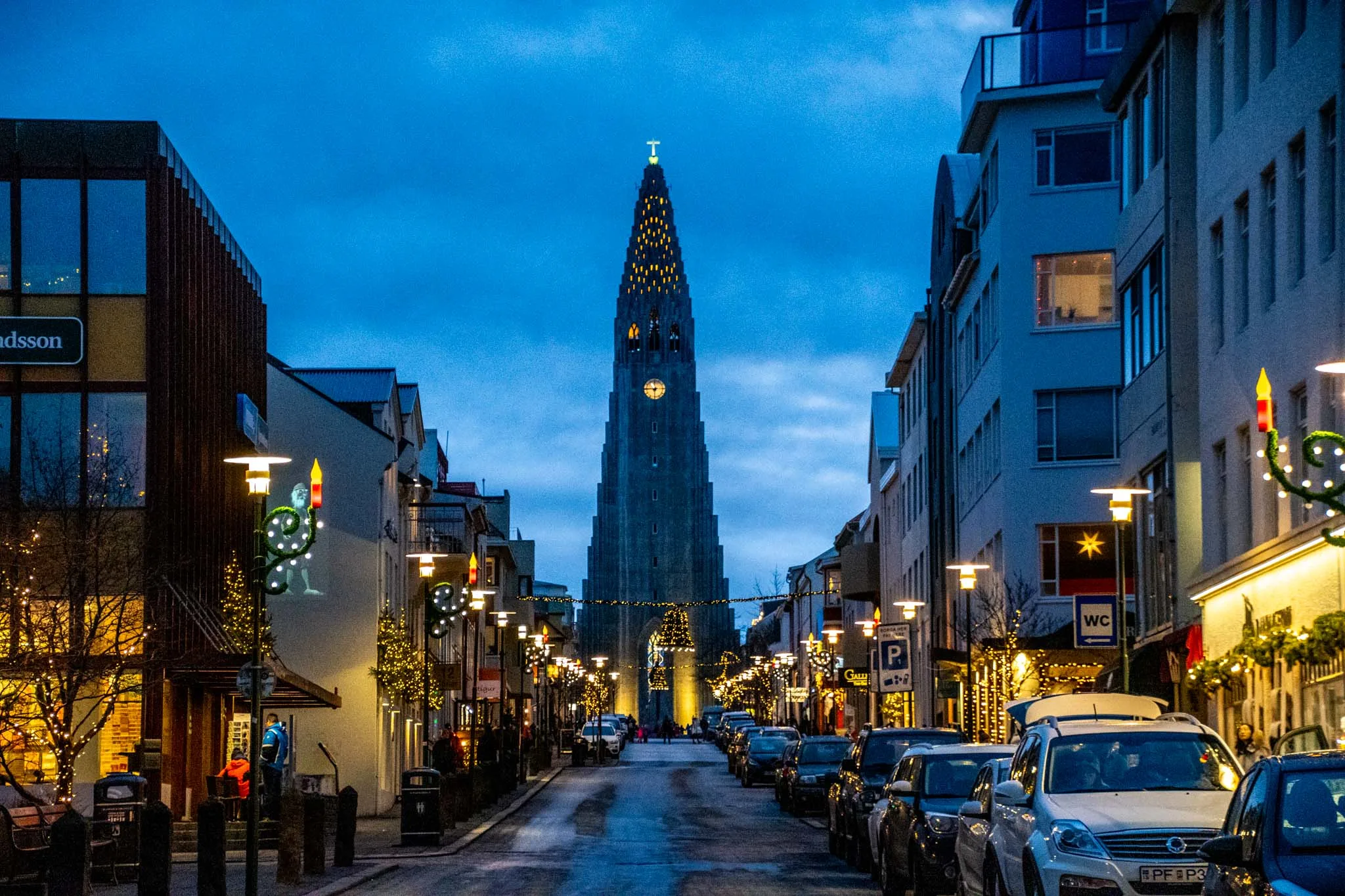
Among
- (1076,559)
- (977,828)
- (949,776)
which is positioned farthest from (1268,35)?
(1076,559)

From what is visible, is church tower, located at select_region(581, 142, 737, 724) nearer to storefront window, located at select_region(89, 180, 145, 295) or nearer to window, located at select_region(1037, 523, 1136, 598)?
window, located at select_region(1037, 523, 1136, 598)

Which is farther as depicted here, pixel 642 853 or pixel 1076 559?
pixel 1076 559

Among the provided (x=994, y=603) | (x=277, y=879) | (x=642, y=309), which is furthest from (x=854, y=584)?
(x=642, y=309)

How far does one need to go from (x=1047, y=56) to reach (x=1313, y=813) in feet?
130

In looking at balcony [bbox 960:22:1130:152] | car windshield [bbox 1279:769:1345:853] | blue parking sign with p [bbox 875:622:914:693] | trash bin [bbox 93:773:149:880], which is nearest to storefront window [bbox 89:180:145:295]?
trash bin [bbox 93:773:149:880]

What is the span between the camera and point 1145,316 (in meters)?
35.2

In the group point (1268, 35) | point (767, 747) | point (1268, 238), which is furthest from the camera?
point (767, 747)

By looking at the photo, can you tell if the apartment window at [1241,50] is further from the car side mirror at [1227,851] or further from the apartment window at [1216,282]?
the car side mirror at [1227,851]

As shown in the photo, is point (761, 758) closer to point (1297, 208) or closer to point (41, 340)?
point (41, 340)

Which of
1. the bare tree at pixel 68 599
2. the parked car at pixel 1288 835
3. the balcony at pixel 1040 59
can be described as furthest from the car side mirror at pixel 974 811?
the balcony at pixel 1040 59

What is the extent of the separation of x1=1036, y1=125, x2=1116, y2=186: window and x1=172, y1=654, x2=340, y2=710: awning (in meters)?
20.7

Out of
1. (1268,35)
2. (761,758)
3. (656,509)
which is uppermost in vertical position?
(656,509)

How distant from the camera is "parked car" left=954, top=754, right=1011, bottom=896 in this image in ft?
59.2

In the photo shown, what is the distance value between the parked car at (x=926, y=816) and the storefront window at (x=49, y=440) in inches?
604
